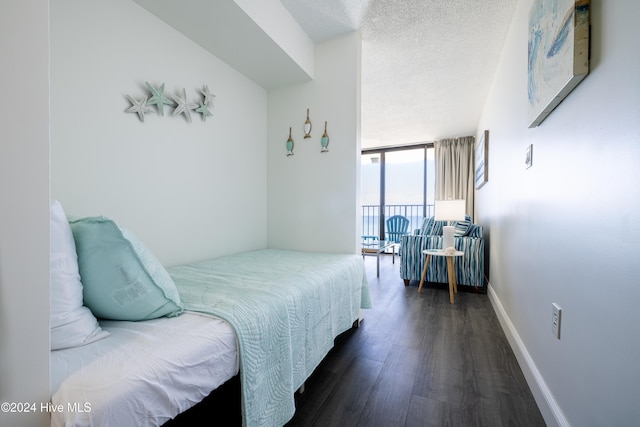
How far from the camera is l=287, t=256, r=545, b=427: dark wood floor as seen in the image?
1176mm

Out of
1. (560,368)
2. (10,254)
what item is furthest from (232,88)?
(560,368)

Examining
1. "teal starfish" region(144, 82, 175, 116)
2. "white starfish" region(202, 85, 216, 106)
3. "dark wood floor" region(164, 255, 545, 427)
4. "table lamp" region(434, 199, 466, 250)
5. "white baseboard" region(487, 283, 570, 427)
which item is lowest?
"dark wood floor" region(164, 255, 545, 427)

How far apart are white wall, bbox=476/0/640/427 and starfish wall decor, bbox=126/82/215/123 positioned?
2035 millimetres

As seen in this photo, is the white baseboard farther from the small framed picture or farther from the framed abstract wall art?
the framed abstract wall art

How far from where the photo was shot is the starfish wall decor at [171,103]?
154cm

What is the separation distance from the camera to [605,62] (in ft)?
2.56

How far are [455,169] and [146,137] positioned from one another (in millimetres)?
5247

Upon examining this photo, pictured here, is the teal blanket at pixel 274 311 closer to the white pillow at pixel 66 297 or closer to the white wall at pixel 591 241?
the white pillow at pixel 66 297

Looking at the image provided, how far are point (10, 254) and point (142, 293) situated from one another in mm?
396

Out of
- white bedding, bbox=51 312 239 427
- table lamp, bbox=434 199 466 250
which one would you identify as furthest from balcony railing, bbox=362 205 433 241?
white bedding, bbox=51 312 239 427

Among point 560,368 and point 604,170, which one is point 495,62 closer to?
point 604,170

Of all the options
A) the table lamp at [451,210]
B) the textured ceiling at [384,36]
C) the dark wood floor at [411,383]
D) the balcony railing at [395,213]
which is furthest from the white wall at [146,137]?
the balcony railing at [395,213]

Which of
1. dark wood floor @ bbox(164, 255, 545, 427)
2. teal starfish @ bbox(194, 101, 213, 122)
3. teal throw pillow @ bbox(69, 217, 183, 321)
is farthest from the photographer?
teal starfish @ bbox(194, 101, 213, 122)

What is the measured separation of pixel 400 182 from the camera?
6027 mm
